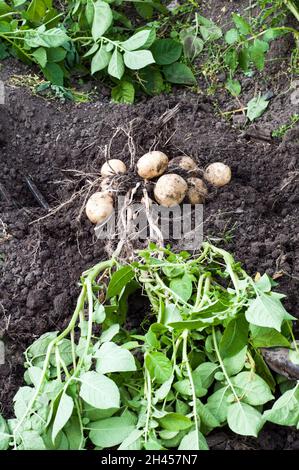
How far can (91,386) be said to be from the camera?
4.84 feet

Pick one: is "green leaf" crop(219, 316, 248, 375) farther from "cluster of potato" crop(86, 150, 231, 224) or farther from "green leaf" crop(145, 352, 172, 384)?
"cluster of potato" crop(86, 150, 231, 224)

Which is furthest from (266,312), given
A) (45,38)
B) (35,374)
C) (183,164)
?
(45,38)

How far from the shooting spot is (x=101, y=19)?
2.76 meters

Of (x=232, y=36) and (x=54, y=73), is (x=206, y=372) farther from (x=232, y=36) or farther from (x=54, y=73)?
(x=54, y=73)

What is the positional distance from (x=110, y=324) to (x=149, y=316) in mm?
168

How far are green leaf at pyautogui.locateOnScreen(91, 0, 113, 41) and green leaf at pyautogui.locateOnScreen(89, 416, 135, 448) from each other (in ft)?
5.74

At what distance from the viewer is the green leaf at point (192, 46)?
9.66ft

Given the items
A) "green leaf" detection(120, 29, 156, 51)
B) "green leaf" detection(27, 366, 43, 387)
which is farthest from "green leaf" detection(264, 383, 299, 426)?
"green leaf" detection(120, 29, 156, 51)

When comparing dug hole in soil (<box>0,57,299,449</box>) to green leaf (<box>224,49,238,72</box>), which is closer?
dug hole in soil (<box>0,57,299,449</box>)

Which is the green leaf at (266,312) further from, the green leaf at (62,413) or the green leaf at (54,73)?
the green leaf at (54,73)

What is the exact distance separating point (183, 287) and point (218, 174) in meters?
0.60

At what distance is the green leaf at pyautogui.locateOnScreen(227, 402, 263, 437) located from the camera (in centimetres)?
148
